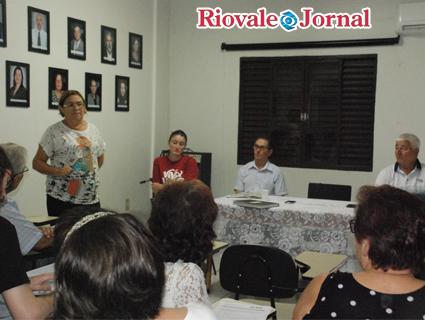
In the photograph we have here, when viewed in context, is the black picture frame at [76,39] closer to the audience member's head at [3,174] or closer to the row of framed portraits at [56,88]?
the row of framed portraits at [56,88]

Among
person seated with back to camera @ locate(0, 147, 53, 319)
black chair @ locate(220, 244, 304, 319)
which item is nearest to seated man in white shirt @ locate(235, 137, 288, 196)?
black chair @ locate(220, 244, 304, 319)

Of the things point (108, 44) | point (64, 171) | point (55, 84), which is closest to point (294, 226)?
point (64, 171)

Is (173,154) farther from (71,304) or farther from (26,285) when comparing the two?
(71,304)

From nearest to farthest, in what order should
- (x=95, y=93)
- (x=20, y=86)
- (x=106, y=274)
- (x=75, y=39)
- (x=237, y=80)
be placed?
(x=106, y=274), (x=20, y=86), (x=75, y=39), (x=95, y=93), (x=237, y=80)

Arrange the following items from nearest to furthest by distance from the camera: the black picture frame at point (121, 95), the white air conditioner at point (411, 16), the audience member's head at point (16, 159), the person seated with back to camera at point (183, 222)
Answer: the person seated with back to camera at point (183, 222) < the audience member's head at point (16, 159) < the white air conditioner at point (411, 16) < the black picture frame at point (121, 95)

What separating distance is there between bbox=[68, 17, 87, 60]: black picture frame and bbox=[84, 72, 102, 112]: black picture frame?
251 millimetres

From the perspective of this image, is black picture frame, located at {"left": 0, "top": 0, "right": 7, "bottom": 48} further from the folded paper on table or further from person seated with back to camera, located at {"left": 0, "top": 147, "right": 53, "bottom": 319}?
the folded paper on table

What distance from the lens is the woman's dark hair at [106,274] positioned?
95 centimetres

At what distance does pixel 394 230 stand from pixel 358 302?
25 cm

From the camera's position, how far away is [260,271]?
276 centimetres

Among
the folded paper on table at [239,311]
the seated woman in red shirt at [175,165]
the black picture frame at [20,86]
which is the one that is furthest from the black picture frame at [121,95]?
the folded paper on table at [239,311]

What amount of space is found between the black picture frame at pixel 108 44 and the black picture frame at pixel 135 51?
0.95 feet

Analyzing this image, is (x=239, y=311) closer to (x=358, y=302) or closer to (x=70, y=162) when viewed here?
(x=358, y=302)

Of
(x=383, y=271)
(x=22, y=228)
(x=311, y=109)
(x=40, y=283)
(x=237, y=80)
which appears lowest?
(x=40, y=283)
